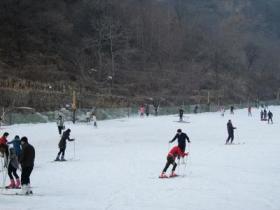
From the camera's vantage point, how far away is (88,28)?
291 feet

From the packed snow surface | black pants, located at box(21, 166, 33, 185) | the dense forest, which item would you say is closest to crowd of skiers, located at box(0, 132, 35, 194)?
black pants, located at box(21, 166, 33, 185)

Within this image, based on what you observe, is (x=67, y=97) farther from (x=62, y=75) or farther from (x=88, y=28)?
(x=88, y=28)

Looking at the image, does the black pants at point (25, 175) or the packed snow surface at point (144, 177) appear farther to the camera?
the black pants at point (25, 175)

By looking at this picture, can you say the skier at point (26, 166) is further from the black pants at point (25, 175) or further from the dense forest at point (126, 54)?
the dense forest at point (126, 54)

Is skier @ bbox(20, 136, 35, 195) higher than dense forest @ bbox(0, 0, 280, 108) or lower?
lower

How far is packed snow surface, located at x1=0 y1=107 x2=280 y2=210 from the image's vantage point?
13.4m

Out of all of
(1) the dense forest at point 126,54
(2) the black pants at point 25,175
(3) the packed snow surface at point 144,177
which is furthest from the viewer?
(1) the dense forest at point 126,54

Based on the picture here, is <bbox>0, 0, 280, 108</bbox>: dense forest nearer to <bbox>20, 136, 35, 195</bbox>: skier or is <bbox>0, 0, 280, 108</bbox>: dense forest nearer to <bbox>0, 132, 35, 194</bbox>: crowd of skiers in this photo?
<bbox>0, 132, 35, 194</bbox>: crowd of skiers

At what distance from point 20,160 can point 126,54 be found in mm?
76628

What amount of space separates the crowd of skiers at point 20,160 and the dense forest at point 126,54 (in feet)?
102

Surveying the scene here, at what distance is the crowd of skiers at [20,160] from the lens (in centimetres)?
1434

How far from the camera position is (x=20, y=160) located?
14.3m

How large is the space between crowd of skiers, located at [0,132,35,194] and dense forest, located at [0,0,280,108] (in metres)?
31.2

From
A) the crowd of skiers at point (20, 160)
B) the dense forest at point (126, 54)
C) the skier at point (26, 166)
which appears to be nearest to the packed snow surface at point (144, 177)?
the skier at point (26, 166)
